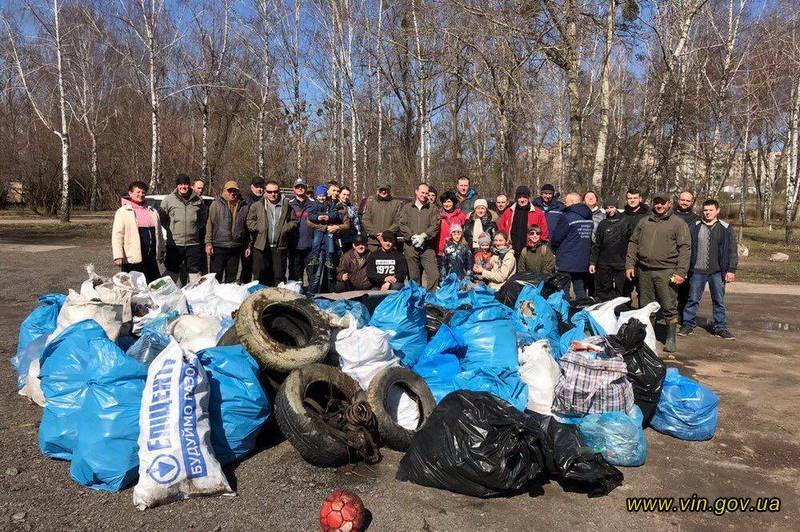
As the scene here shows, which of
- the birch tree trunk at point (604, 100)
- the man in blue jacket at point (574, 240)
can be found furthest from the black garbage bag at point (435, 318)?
the birch tree trunk at point (604, 100)

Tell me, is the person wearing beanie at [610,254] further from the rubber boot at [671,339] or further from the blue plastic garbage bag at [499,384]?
the blue plastic garbage bag at [499,384]

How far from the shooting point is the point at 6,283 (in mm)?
9609

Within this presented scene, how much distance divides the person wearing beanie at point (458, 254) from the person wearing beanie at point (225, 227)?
106 inches

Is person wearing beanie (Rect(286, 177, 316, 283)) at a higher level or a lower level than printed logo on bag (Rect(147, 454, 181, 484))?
higher

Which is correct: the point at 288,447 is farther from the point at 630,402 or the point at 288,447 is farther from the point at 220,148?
the point at 220,148

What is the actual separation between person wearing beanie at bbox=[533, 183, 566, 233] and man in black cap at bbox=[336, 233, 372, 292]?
259 centimetres

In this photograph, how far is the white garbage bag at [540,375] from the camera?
4273mm

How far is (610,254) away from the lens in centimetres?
711

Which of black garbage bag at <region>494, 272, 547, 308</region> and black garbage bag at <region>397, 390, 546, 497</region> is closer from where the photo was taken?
black garbage bag at <region>397, 390, 546, 497</region>

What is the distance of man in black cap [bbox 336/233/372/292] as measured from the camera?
686 cm

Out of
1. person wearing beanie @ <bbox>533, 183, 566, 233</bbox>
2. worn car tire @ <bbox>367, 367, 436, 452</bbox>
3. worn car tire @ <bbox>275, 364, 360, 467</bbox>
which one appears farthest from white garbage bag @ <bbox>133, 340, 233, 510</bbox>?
person wearing beanie @ <bbox>533, 183, 566, 233</bbox>

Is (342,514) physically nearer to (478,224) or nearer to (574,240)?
(478,224)

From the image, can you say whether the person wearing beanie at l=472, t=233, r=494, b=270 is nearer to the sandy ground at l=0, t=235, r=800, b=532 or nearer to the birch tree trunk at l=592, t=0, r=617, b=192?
the sandy ground at l=0, t=235, r=800, b=532

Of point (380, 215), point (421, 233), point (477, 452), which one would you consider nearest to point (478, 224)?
point (421, 233)
